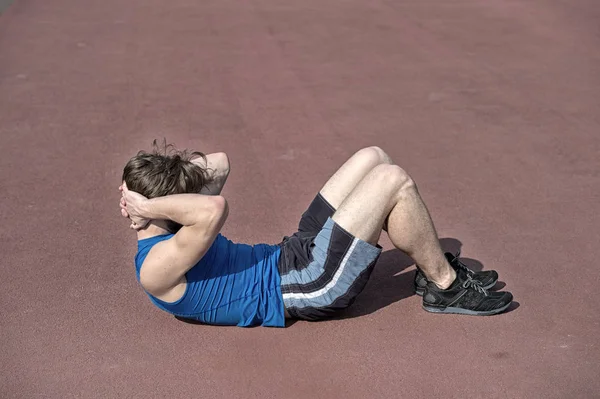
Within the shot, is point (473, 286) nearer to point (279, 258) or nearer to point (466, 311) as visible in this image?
point (466, 311)

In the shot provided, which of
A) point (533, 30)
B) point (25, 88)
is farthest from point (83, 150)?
point (533, 30)

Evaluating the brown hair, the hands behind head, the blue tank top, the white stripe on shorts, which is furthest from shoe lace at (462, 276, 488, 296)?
the hands behind head

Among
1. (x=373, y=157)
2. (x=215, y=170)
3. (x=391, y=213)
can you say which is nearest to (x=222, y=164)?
(x=215, y=170)

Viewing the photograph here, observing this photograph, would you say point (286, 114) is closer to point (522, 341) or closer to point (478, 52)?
point (478, 52)

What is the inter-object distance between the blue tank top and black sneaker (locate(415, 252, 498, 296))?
2.43 ft

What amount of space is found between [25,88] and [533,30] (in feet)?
17.6

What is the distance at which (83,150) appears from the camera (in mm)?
6414

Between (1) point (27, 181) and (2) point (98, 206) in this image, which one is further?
(1) point (27, 181)

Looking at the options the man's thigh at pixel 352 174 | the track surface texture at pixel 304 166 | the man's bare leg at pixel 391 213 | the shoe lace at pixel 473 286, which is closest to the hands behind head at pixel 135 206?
the track surface texture at pixel 304 166

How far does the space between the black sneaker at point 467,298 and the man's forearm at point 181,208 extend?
1200mm

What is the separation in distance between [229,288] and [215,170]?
0.63 m

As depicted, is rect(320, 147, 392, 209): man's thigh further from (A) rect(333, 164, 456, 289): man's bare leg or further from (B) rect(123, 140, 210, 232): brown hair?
(B) rect(123, 140, 210, 232): brown hair

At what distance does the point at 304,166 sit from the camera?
6117 mm

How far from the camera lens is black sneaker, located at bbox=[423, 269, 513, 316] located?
13.5 ft
